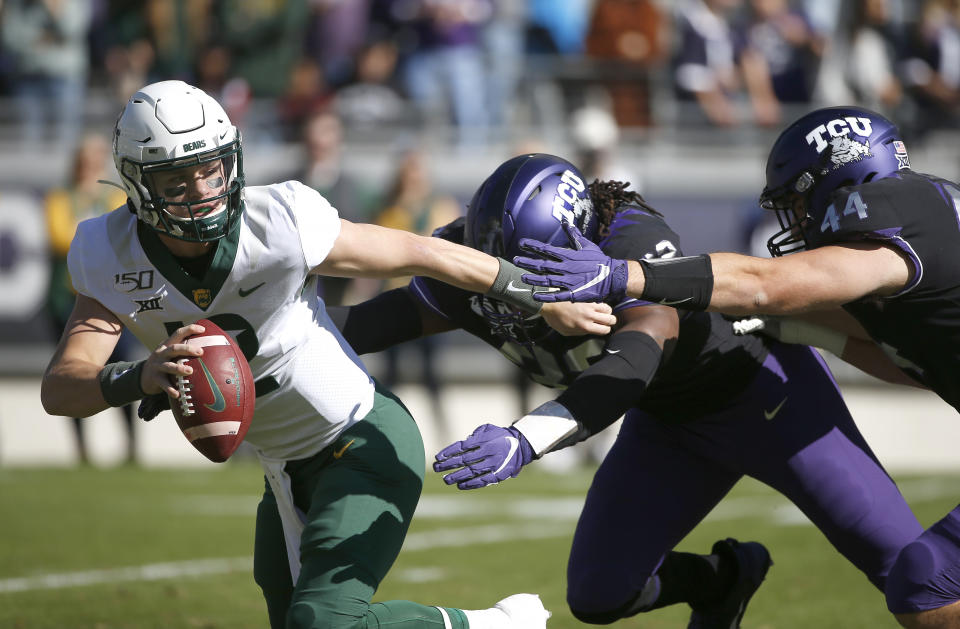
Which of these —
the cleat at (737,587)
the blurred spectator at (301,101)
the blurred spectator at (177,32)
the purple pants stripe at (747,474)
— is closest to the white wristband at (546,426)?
the purple pants stripe at (747,474)

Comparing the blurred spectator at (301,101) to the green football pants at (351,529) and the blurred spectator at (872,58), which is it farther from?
the green football pants at (351,529)

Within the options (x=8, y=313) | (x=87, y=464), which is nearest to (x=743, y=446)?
(x=87, y=464)

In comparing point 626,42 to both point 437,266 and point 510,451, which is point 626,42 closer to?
point 437,266

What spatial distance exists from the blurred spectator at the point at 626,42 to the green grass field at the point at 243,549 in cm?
450

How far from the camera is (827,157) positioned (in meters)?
3.65

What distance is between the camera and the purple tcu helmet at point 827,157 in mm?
3623

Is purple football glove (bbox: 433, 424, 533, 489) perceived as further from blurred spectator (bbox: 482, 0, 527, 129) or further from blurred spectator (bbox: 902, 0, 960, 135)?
blurred spectator (bbox: 902, 0, 960, 135)

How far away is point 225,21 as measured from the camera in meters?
12.3

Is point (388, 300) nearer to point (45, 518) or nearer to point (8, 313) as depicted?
point (45, 518)

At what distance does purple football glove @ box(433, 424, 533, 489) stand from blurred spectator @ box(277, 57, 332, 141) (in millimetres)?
8614

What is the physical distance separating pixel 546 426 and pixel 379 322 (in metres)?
1.02

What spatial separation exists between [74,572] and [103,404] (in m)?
2.86

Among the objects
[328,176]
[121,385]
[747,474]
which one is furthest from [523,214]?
[328,176]

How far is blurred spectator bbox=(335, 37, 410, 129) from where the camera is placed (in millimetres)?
11656
